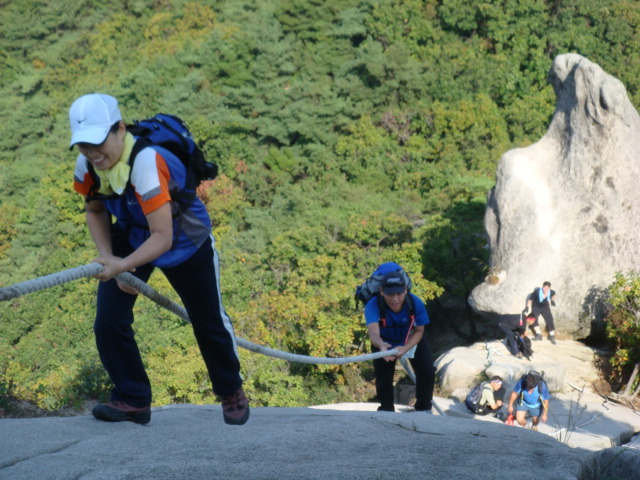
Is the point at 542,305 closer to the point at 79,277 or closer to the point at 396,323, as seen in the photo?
the point at 396,323

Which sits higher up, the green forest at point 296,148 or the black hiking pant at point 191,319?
the black hiking pant at point 191,319

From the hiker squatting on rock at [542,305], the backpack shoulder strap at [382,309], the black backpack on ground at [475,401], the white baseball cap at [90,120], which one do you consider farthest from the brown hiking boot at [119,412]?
the hiker squatting on rock at [542,305]

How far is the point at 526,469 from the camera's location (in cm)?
322

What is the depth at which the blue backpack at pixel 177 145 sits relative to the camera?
3336mm

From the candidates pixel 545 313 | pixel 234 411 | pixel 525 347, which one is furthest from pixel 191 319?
pixel 545 313

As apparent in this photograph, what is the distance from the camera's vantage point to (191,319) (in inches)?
145

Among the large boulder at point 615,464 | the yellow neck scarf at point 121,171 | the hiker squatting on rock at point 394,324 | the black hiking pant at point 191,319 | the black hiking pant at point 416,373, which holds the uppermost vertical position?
the yellow neck scarf at point 121,171

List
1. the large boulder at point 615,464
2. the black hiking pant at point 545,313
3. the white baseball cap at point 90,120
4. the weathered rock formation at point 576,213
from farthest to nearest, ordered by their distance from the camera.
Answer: the weathered rock formation at point 576,213 < the black hiking pant at point 545,313 < the large boulder at point 615,464 < the white baseball cap at point 90,120

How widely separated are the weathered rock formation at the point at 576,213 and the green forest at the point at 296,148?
2.88 meters

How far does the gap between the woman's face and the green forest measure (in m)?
9.24

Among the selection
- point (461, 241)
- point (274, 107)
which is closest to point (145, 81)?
point (274, 107)

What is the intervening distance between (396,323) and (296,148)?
28.0 m

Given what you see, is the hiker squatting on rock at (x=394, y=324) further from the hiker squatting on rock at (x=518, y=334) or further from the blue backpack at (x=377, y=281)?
the hiker squatting on rock at (x=518, y=334)

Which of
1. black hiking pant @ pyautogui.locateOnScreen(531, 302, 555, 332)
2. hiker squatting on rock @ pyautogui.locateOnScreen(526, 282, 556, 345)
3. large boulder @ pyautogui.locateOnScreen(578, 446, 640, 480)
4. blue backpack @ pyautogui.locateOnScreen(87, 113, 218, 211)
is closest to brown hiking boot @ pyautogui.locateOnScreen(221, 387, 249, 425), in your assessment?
blue backpack @ pyautogui.locateOnScreen(87, 113, 218, 211)
